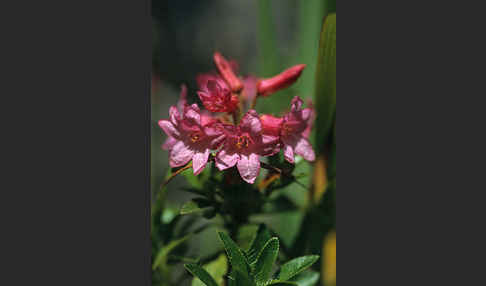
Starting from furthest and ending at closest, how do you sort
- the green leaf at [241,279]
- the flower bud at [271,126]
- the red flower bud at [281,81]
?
the red flower bud at [281,81], the flower bud at [271,126], the green leaf at [241,279]

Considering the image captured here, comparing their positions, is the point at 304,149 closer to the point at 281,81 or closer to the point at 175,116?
the point at 281,81

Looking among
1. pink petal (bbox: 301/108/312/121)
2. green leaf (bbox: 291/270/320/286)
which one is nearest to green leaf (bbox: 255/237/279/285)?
green leaf (bbox: 291/270/320/286)

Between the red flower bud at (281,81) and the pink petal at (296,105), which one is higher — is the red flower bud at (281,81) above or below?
above

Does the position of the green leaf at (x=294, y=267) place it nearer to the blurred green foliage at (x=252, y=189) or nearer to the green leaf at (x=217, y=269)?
the blurred green foliage at (x=252, y=189)

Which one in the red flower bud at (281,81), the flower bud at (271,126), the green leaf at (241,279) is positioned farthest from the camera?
the red flower bud at (281,81)

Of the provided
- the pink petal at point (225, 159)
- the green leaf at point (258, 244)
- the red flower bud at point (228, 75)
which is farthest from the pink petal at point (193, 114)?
the green leaf at point (258, 244)

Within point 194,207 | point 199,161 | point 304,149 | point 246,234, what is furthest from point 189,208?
point 304,149

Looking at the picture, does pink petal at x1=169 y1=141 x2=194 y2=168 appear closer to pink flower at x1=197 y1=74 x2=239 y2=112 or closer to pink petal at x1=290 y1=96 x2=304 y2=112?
pink flower at x1=197 y1=74 x2=239 y2=112
